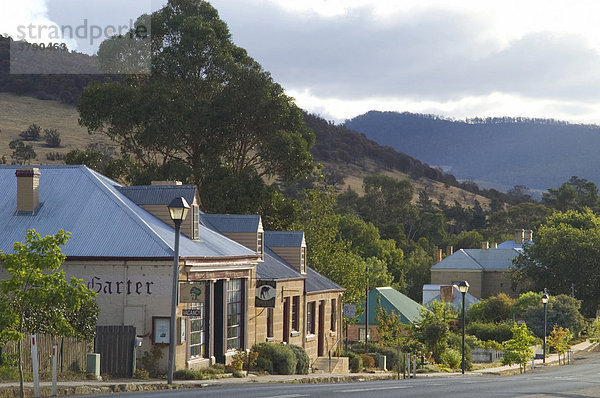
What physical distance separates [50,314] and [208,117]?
1378 inches

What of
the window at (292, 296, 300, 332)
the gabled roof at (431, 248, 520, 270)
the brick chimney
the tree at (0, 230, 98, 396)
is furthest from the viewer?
the gabled roof at (431, 248, 520, 270)

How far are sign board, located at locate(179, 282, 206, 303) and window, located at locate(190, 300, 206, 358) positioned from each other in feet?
5.75

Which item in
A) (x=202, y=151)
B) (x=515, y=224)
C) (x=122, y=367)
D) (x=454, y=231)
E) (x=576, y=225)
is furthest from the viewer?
(x=454, y=231)

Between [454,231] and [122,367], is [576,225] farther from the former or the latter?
[122,367]

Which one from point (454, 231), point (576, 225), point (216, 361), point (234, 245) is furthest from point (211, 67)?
point (454, 231)

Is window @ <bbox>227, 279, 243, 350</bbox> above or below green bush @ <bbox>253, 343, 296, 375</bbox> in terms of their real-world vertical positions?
above

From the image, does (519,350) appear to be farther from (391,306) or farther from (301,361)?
(301,361)

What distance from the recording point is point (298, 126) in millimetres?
59719

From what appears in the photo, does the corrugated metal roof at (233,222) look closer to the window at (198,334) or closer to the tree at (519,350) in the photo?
the window at (198,334)

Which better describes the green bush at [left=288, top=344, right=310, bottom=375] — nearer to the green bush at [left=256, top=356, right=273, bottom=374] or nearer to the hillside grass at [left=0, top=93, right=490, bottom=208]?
the green bush at [left=256, top=356, right=273, bottom=374]

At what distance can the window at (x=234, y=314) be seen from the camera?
34.8m

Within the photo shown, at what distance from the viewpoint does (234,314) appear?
3538 cm

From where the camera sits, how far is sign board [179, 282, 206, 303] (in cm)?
2962

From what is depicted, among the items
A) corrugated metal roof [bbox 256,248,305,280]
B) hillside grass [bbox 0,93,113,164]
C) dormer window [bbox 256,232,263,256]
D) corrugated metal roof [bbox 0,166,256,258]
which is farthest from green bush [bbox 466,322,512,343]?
hillside grass [bbox 0,93,113,164]
